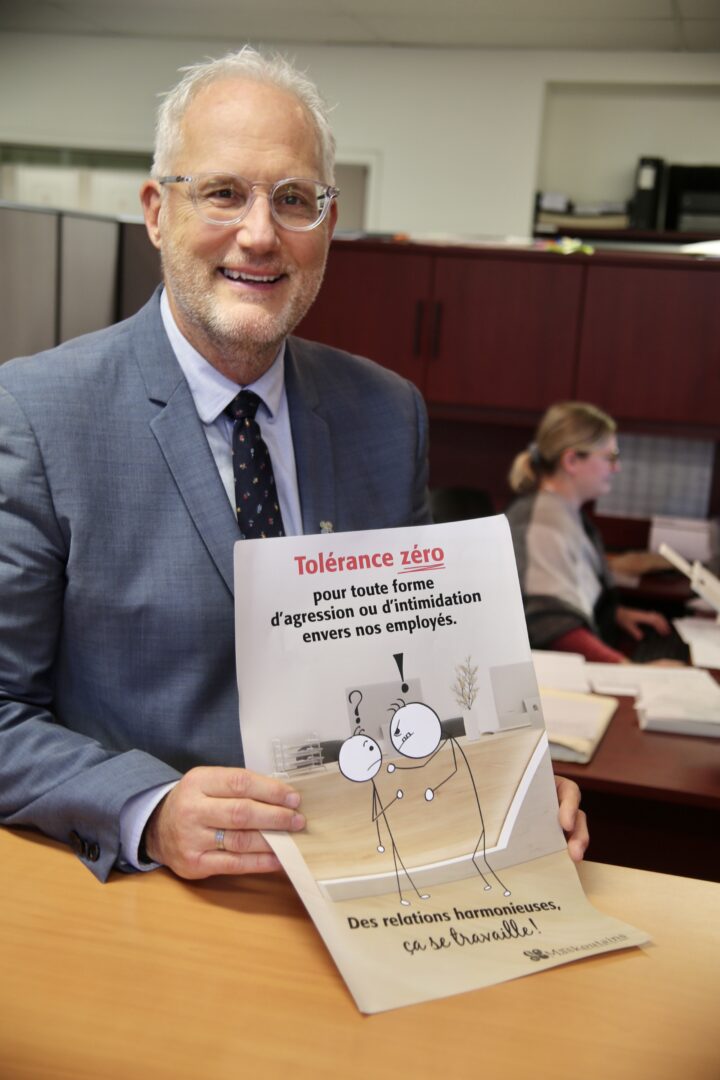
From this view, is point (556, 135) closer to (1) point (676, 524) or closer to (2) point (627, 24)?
(2) point (627, 24)

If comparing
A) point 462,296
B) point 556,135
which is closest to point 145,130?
point 556,135

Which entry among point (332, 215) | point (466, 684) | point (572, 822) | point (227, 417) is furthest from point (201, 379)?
point (572, 822)

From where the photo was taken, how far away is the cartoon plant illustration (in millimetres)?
840

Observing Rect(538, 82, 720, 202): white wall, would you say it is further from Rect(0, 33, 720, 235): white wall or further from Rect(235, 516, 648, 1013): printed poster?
Rect(235, 516, 648, 1013): printed poster

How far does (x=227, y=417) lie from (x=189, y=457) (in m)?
0.11

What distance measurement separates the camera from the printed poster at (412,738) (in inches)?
29.4

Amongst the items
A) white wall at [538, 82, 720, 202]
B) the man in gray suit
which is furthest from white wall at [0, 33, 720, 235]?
the man in gray suit

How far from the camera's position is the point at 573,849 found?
2.81 ft

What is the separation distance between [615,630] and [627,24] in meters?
4.55

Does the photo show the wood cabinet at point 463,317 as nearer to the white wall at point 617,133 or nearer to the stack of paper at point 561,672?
the stack of paper at point 561,672

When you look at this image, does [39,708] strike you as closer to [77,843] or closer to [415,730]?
[77,843]

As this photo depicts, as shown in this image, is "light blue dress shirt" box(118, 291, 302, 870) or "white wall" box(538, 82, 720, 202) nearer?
"light blue dress shirt" box(118, 291, 302, 870)

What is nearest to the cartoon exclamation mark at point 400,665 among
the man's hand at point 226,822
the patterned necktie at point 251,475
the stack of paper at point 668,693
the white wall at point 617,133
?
the man's hand at point 226,822

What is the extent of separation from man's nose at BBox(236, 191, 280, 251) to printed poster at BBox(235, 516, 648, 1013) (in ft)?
1.31
